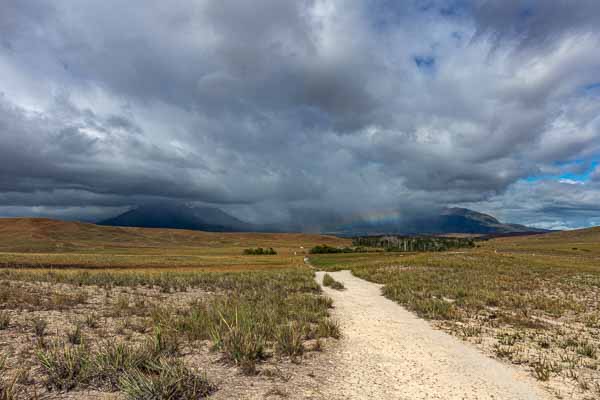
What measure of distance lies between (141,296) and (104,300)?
8.42 feet

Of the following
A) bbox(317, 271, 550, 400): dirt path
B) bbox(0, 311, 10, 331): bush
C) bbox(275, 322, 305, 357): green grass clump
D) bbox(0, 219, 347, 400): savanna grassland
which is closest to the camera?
bbox(0, 219, 347, 400): savanna grassland

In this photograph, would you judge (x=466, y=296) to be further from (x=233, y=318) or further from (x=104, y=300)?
(x=104, y=300)

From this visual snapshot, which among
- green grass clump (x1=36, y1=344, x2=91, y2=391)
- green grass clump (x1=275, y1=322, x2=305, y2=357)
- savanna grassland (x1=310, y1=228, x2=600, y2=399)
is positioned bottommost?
savanna grassland (x1=310, y1=228, x2=600, y2=399)

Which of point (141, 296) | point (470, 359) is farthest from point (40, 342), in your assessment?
point (470, 359)

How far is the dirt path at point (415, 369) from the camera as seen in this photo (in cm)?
841

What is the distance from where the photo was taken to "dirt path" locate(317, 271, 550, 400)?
841cm

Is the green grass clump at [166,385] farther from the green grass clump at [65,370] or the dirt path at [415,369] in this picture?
the dirt path at [415,369]

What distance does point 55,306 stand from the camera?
633 inches

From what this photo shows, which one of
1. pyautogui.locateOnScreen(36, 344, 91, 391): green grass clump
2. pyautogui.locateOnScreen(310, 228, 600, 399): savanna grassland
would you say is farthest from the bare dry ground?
pyautogui.locateOnScreen(310, 228, 600, 399): savanna grassland

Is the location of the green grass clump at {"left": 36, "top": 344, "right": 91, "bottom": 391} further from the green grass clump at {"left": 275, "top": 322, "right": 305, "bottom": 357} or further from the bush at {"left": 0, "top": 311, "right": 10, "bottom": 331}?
the green grass clump at {"left": 275, "top": 322, "right": 305, "bottom": 357}

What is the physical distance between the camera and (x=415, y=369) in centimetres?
1008

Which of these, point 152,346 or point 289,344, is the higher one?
point 152,346

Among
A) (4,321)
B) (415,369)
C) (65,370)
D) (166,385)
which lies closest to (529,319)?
(415,369)

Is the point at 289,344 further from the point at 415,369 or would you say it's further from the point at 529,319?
the point at 529,319
